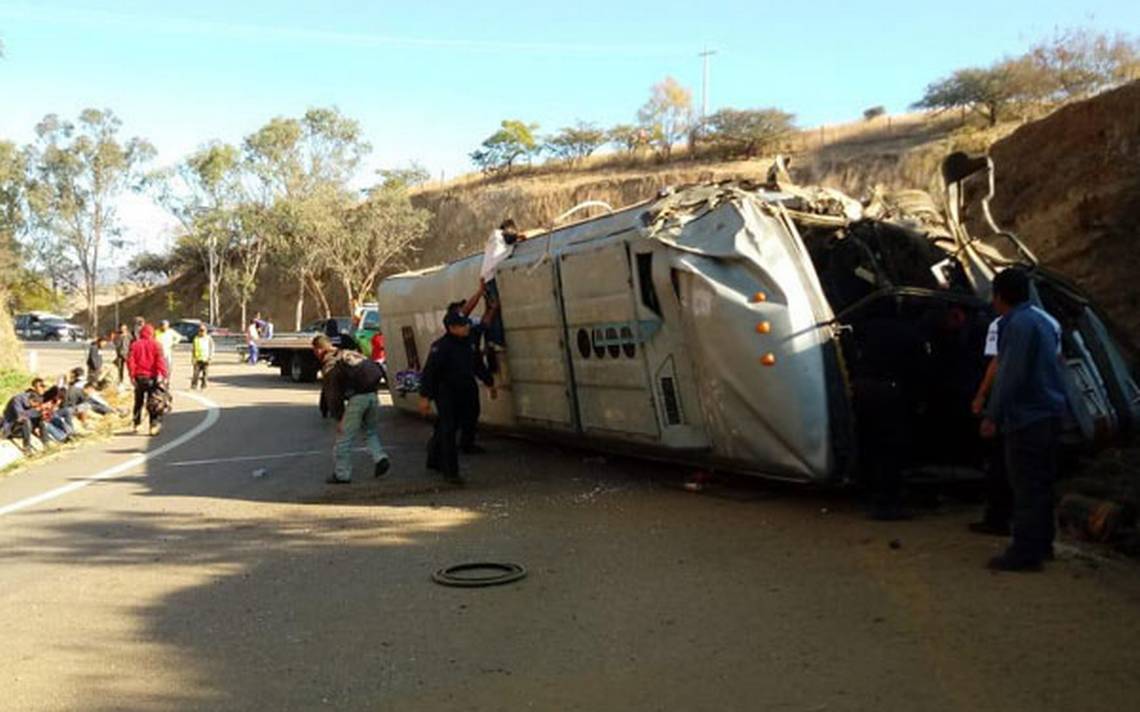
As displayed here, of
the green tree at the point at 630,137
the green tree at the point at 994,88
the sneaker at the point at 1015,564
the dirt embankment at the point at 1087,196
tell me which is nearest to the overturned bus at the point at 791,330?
the sneaker at the point at 1015,564

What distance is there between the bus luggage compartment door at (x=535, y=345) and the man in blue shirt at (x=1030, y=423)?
14.9ft

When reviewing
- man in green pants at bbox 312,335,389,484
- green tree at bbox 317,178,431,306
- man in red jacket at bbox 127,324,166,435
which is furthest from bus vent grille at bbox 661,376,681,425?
green tree at bbox 317,178,431,306

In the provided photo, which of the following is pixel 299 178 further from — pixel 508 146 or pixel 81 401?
pixel 81 401

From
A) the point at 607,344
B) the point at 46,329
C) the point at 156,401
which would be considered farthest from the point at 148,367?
the point at 46,329

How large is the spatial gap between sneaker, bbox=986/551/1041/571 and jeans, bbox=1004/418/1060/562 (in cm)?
2

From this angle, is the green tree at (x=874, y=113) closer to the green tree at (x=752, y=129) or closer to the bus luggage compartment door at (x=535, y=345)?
the green tree at (x=752, y=129)

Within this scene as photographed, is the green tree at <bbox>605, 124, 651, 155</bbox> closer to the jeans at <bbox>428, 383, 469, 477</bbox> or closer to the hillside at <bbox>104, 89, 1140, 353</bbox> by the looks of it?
the hillside at <bbox>104, 89, 1140, 353</bbox>

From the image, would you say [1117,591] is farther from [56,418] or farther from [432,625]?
[56,418]

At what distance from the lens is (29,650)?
5.18 m

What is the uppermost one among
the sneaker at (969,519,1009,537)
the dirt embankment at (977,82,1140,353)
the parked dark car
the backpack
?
the parked dark car

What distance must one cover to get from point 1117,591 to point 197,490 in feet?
26.5

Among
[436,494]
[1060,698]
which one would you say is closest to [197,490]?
[436,494]

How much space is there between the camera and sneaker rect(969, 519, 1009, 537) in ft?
21.3

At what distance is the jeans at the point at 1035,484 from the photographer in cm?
561
